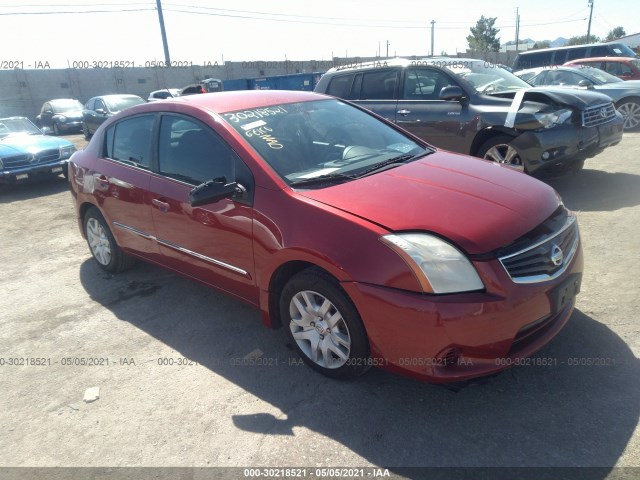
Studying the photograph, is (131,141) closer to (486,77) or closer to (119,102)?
(486,77)

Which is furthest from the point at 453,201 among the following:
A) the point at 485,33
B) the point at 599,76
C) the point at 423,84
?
the point at 485,33

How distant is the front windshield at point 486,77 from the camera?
263 inches

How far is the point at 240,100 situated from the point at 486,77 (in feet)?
14.8

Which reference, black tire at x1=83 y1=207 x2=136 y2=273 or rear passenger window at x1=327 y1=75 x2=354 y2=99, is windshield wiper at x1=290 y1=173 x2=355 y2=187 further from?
rear passenger window at x1=327 y1=75 x2=354 y2=99

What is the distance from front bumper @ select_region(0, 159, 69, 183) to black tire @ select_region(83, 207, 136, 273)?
5381mm

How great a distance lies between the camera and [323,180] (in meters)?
3.10

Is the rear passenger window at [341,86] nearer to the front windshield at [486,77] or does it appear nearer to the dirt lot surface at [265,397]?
the front windshield at [486,77]

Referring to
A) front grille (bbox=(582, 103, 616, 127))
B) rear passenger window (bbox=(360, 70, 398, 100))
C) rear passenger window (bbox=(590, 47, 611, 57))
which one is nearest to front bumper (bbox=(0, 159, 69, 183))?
rear passenger window (bbox=(360, 70, 398, 100))

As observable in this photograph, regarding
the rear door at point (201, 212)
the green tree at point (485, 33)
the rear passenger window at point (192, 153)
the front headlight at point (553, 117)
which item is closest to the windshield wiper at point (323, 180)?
the rear door at point (201, 212)

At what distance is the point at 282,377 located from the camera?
3.08 m

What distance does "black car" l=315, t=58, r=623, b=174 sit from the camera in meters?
5.89

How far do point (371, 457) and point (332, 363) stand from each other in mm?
661

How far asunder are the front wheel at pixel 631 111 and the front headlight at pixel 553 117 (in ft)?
19.6

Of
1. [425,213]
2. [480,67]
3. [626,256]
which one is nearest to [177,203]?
[425,213]
